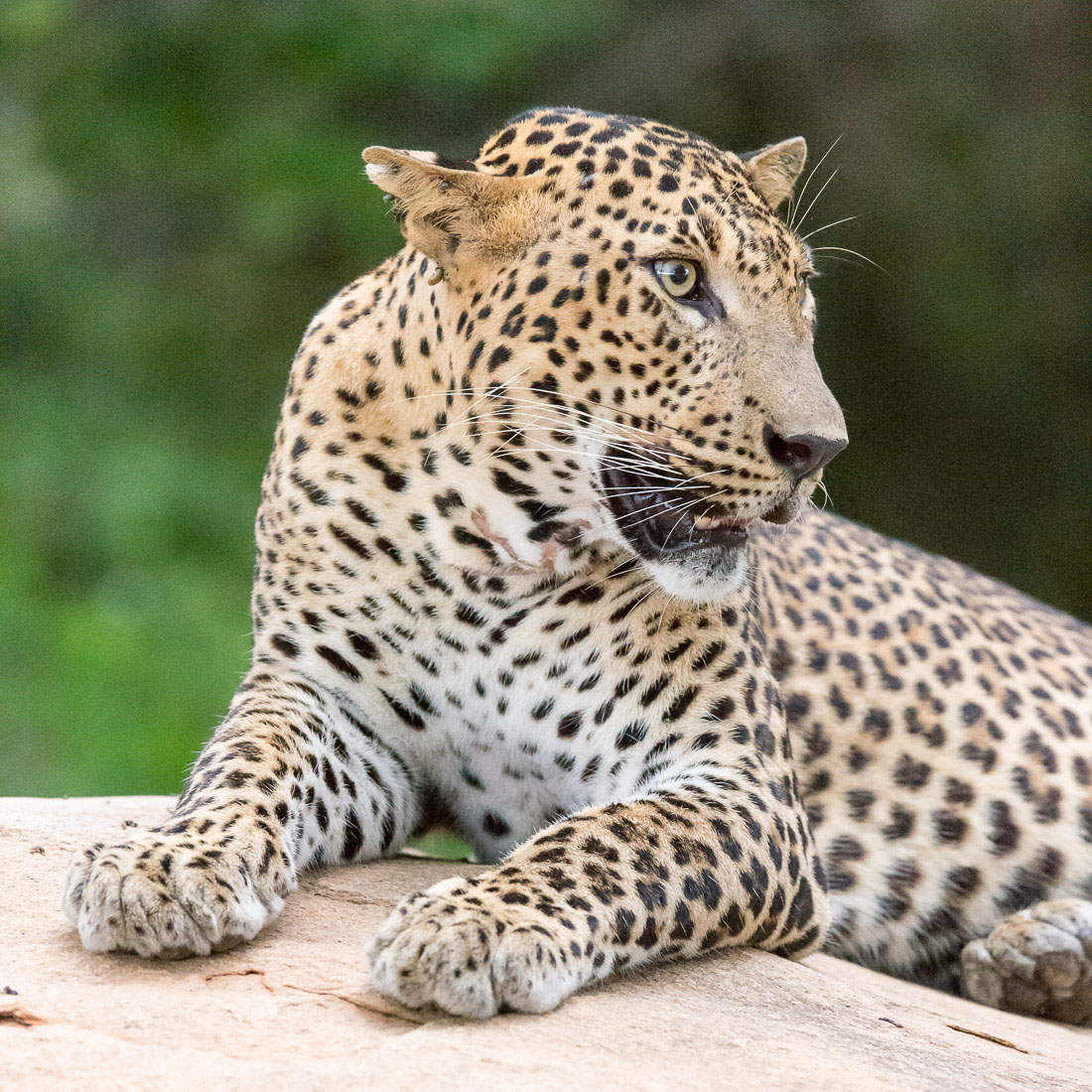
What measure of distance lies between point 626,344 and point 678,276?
10.6 inches

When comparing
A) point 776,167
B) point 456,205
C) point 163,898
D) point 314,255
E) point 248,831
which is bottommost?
point 163,898

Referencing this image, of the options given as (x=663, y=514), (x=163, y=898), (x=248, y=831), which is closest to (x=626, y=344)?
(x=663, y=514)

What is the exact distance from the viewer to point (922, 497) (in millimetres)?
13039

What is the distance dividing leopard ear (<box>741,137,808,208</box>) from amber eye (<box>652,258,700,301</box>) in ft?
2.06

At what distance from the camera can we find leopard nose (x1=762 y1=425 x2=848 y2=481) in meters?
4.36

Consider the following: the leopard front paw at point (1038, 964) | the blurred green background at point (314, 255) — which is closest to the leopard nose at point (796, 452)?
the leopard front paw at point (1038, 964)

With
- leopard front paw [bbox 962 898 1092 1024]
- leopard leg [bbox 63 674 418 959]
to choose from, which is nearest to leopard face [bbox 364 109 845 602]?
leopard leg [bbox 63 674 418 959]

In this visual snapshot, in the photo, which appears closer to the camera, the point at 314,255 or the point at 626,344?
the point at 626,344

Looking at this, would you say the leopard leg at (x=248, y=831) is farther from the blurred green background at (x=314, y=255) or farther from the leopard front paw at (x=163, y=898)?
the blurred green background at (x=314, y=255)

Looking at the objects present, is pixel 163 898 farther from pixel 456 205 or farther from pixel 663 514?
pixel 456 205

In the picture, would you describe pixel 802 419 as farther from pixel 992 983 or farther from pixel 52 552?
pixel 52 552

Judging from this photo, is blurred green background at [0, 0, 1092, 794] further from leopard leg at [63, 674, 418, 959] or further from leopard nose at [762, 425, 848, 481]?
leopard nose at [762, 425, 848, 481]

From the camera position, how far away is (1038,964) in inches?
216

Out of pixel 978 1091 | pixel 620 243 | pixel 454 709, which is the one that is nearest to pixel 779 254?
pixel 620 243
